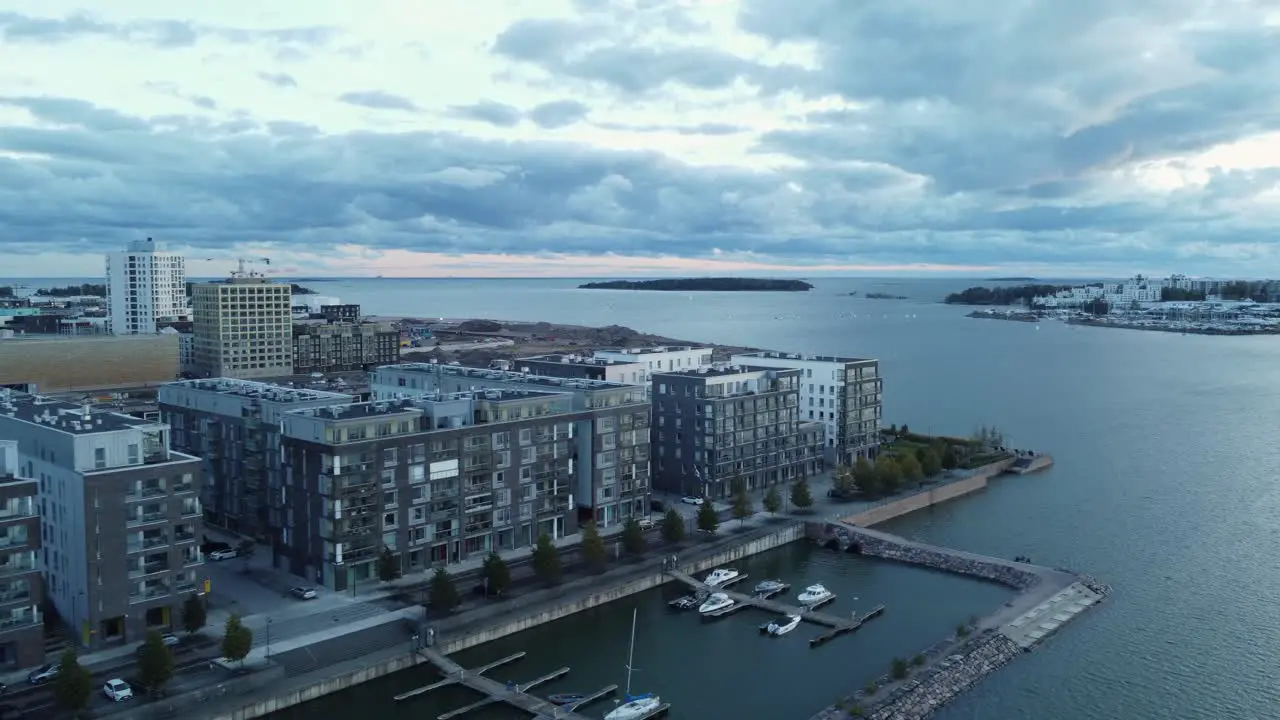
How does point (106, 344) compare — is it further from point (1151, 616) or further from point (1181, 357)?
point (1181, 357)

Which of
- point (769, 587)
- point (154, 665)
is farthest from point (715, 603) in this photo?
point (154, 665)

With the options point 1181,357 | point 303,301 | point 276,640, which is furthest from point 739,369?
point 303,301

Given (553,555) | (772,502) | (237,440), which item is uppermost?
(237,440)

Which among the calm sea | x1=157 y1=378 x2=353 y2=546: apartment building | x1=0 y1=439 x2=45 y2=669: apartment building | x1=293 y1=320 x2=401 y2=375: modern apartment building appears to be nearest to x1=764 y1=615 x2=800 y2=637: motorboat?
the calm sea

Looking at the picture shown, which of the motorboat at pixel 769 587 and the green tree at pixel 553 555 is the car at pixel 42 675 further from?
the motorboat at pixel 769 587

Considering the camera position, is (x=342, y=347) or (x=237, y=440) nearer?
(x=237, y=440)

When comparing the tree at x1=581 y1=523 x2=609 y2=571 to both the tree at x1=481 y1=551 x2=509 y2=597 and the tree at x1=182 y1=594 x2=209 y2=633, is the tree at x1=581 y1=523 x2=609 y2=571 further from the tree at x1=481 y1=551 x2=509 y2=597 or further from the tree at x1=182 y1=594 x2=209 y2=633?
the tree at x1=182 y1=594 x2=209 y2=633

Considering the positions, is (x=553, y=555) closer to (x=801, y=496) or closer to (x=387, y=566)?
(x=387, y=566)
